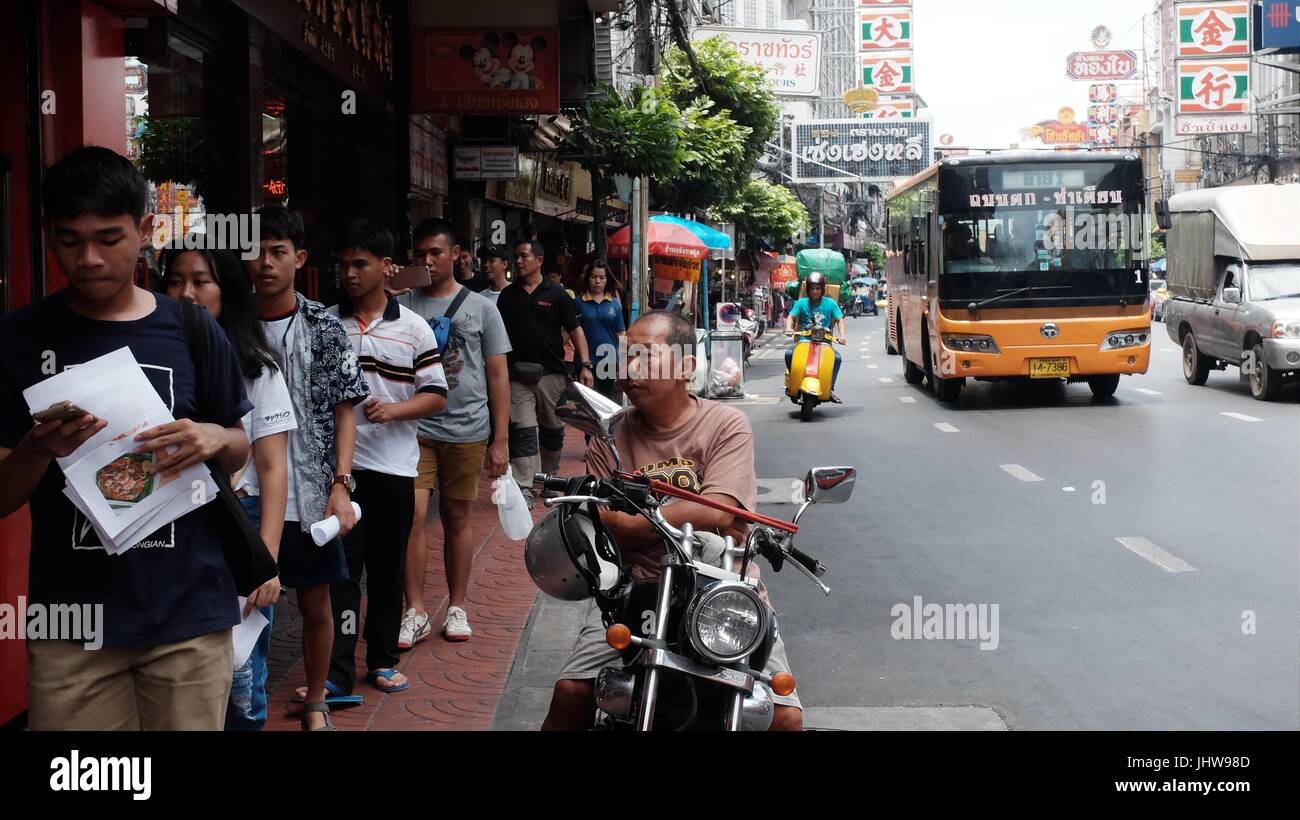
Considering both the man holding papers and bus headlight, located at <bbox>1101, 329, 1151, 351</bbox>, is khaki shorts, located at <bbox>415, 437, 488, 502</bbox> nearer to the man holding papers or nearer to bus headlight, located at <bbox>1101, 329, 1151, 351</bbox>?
the man holding papers

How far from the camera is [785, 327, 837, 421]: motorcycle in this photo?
17672 millimetres

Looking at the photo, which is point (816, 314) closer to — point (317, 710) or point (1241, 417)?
point (1241, 417)

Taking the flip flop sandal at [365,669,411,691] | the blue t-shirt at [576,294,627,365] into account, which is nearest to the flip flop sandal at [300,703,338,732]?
the flip flop sandal at [365,669,411,691]

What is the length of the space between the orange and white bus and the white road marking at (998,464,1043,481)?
543 cm

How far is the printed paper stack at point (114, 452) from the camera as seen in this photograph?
3037 mm

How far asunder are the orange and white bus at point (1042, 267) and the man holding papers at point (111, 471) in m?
15.7

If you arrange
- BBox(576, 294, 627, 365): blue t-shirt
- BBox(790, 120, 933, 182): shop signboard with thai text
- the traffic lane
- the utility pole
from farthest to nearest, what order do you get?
BBox(790, 120, 933, 182): shop signboard with thai text, the utility pole, BBox(576, 294, 627, 365): blue t-shirt, the traffic lane

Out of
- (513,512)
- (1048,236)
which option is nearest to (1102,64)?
(1048,236)

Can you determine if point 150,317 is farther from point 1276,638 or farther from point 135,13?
point 1276,638

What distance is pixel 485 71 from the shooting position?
12070mm

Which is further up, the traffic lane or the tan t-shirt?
the tan t-shirt

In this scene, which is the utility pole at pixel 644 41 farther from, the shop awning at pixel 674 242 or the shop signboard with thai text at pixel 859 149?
the shop signboard with thai text at pixel 859 149

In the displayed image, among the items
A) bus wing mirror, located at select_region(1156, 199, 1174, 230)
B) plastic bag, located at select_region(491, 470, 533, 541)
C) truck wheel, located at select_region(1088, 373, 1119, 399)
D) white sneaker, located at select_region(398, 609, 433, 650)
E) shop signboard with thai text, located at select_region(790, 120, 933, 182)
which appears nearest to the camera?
plastic bag, located at select_region(491, 470, 533, 541)
